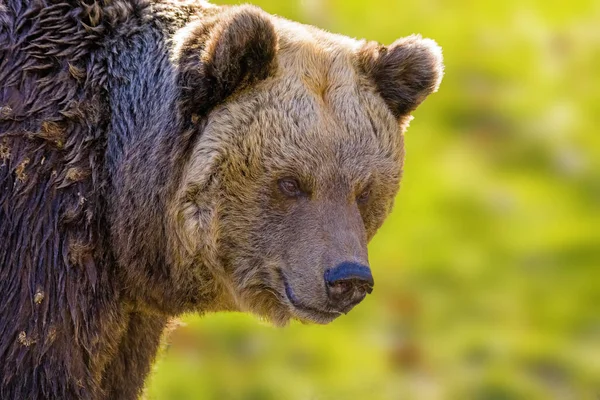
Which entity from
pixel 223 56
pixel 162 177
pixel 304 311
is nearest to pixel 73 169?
pixel 162 177

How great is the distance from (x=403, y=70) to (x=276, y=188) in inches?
50.3

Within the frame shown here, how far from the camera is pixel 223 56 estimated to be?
5957 millimetres

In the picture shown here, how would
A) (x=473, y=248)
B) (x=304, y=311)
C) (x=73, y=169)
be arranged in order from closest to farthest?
(x=73, y=169), (x=304, y=311), (x=473, y=248)

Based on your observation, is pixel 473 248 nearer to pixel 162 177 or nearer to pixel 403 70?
pixel 403 70

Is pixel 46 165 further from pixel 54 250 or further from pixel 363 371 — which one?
pixel 363 371

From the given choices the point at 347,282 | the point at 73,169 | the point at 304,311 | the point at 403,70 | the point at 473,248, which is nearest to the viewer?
the point at 347,282

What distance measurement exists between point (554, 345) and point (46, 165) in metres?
13.1

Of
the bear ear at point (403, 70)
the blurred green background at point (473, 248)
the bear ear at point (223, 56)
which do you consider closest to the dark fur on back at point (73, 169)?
the bear ear at point (223, 56)

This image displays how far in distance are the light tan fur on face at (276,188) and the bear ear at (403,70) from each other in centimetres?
41

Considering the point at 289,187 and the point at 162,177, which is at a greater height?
the point at 289,187

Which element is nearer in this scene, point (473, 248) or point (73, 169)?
point (73, 169)

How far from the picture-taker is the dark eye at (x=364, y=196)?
6293 mm

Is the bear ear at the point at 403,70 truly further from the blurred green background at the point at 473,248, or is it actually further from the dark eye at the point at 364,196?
the blurred green background at the point at 473,248

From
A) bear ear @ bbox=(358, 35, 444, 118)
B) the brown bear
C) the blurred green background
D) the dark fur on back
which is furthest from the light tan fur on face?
the blurred green background
